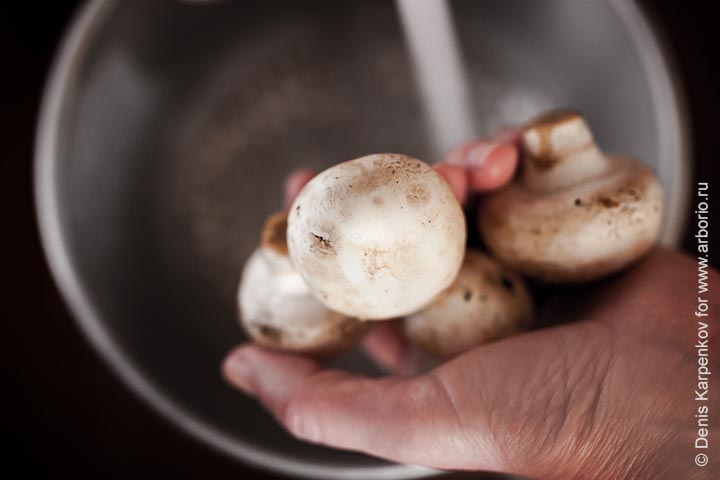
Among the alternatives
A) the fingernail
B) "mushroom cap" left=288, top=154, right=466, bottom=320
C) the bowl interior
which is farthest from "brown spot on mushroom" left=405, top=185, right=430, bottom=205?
the bowl interior

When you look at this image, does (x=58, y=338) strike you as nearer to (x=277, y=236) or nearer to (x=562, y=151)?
(x=277, y=236)

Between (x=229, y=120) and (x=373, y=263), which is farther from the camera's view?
(x=229, y=120)

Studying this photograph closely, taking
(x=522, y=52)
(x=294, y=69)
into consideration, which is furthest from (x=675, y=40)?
(x=294, y=69)

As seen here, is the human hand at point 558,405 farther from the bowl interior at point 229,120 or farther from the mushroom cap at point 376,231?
the bowl interior at point 229,120

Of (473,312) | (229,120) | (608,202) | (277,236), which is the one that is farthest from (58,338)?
(608,202)

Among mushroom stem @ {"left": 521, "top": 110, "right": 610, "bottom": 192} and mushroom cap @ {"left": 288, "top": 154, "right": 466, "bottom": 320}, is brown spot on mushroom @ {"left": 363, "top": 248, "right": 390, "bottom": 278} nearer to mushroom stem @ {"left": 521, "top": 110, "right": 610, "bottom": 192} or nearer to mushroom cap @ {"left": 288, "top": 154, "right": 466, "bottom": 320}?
mushroom cap @ {"left": 288, "top": 154, "right": 466, "bottom": 320}

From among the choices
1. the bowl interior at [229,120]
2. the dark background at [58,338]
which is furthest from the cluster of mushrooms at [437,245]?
the dark background at [58,338]

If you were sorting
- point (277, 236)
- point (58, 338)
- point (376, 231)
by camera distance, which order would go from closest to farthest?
1. point (376, 231)
2. point (277, 236)
3. point (58, 338)

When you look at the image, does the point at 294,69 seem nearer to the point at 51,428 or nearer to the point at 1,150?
the point at 1,150
